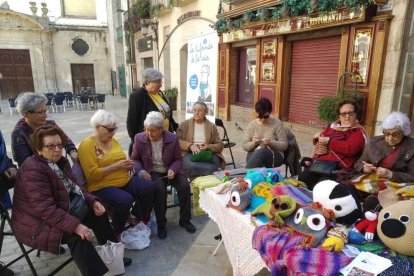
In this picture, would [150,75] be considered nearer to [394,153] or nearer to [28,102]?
[28,102]

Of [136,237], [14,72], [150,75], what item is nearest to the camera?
[136,237]

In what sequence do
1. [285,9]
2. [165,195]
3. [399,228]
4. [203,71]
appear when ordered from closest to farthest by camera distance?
[399,228] < [165,195] < [203,71] < [285,9]

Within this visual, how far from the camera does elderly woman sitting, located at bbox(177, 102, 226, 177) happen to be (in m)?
3.37

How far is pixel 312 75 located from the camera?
6758 mm

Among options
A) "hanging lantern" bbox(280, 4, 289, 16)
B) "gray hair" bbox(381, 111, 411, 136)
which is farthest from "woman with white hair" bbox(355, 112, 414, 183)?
"hanging lantern" bbox(280, 4, 289, 16)

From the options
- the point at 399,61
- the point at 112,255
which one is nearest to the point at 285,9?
the point at 399,61

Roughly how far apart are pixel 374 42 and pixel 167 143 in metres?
4.25

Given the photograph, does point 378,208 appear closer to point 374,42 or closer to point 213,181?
point 213,181

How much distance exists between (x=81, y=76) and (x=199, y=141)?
22.0 metres

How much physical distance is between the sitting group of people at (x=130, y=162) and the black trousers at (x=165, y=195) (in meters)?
0.01

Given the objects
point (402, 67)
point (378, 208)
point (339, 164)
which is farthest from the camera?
point (402, 67)

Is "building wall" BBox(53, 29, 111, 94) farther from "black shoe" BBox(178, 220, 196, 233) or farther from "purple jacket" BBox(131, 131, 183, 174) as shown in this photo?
"black shoe" BBox(178, 220, 196, 233)

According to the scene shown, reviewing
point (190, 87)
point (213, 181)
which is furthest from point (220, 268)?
point (190, 87)

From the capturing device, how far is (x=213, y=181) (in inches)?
97.7
